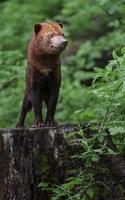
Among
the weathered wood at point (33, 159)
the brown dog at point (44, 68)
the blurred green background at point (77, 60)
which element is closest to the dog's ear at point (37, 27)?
the brown dog at point (44, 68)

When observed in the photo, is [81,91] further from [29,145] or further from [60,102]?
[29,145]

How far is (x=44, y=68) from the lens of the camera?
698cm

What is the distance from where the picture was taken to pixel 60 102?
36.4ft

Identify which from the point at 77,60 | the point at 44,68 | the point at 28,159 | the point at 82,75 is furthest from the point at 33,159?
the point at 77,60

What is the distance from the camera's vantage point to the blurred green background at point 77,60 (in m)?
7.12

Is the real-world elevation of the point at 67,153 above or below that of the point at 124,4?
below

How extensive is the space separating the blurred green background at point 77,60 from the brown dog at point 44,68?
0.43 meters

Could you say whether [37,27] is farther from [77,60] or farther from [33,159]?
[77,60]

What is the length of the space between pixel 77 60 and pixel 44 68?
6.43m

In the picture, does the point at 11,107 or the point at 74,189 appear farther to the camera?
the point at 11,107

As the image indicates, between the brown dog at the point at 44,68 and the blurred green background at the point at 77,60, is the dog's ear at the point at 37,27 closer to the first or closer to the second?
the brown dog at the point at 44,68

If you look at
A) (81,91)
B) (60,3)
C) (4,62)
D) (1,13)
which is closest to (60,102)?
(81,91)

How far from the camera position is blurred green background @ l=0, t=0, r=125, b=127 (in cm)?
712

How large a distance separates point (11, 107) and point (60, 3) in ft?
24.6
